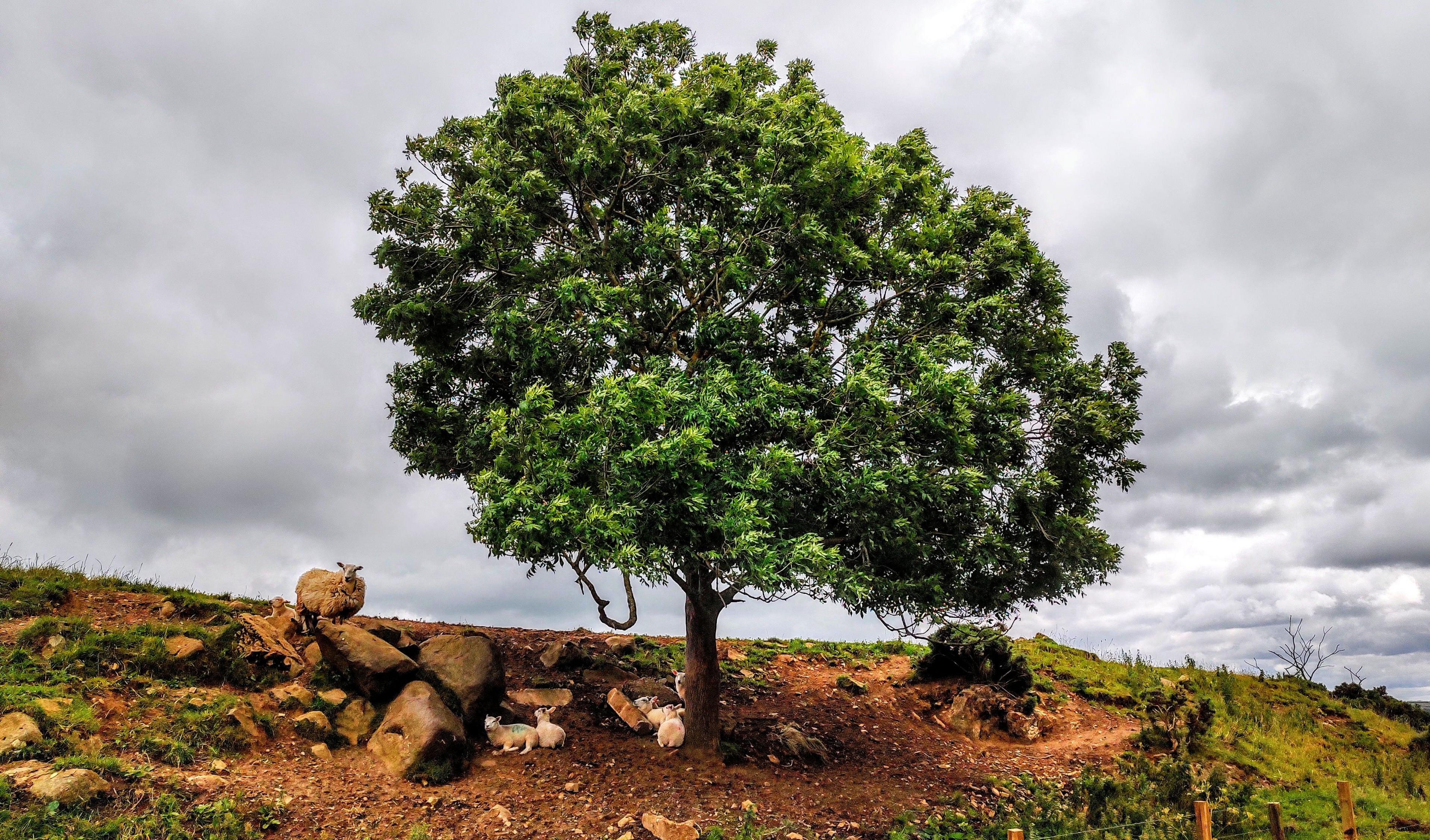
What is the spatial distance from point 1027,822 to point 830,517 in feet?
19.8

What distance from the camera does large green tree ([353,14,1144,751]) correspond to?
12.7 metres

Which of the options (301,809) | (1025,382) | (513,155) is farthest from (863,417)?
(301,809)

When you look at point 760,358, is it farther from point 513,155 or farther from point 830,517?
point 513,155

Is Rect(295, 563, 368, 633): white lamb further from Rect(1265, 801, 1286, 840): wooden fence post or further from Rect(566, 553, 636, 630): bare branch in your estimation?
Rect(1265, 801, 1286, 840): wooden fence post

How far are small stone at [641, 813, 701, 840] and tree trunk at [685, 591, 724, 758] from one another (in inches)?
127

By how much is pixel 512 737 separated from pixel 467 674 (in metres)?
1.58

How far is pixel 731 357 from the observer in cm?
1498

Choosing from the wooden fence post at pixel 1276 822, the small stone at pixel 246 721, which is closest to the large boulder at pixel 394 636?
the small stone at pixel 246 721

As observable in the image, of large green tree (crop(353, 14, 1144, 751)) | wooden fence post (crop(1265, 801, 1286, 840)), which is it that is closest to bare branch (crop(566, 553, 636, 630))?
large green tree (crop(353, 14, 1144, 751))

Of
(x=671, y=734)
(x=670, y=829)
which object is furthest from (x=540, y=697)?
(x=670, y=829)

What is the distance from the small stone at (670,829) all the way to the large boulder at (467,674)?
469 cm

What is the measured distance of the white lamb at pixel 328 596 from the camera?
17719 mm

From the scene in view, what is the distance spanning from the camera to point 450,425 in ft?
55.3

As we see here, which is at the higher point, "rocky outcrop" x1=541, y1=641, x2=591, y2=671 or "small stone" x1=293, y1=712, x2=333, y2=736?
"rocky outcrop" x1=541, y1=641, x2=591, y2=671
